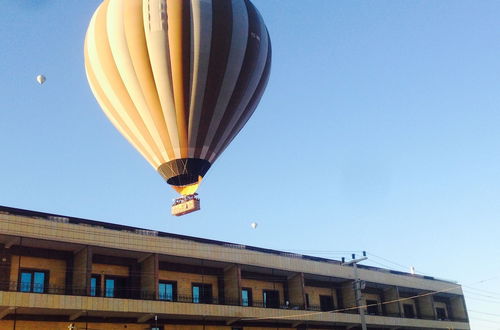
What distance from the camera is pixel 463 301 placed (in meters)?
64.1

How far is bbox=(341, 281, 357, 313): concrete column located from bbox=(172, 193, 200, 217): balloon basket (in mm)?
24493

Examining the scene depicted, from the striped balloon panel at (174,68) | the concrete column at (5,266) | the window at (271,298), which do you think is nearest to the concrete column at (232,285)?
the window at (271,298)

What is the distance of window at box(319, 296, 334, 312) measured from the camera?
49978mm

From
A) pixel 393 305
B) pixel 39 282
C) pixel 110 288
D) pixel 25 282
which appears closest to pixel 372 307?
pixel 393 305

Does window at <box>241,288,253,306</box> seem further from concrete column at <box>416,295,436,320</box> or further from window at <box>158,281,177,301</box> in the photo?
concrete column at <box>416,295,436,320</box>

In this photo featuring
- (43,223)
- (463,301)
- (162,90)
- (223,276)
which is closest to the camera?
(162,90)

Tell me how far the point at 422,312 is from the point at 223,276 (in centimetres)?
2541

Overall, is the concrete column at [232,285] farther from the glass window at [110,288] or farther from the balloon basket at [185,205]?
the balloon basket at [185,205]

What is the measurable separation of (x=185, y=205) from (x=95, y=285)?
9547 mm

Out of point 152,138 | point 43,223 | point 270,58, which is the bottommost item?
point 43,223

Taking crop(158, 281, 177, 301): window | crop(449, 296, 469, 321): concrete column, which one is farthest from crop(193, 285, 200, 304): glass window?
crop(449, 296, 469, 321): concrete column

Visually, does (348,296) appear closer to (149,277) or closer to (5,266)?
(149,277)

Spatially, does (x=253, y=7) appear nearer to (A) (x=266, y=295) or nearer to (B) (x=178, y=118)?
(B) (x=178, y=118)

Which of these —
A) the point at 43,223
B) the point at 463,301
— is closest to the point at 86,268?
the point at 43,223
